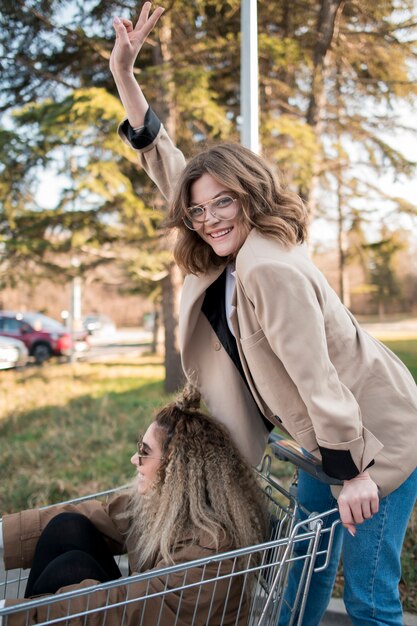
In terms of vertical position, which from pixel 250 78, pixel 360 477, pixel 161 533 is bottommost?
pixel 161 533

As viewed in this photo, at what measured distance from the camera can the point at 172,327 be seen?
9.00 meters

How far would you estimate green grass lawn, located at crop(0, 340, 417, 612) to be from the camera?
4.80m

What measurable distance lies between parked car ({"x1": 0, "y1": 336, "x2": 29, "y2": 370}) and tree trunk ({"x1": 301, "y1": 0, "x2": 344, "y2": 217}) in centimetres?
963

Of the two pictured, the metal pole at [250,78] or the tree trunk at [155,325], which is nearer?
the metal pole at [250,78]

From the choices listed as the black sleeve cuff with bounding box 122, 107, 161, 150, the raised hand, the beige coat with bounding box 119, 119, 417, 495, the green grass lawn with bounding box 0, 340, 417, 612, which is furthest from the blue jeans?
the raised hand

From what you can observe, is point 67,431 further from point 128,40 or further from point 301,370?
point 301,370

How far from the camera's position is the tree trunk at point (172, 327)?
893 centimetres

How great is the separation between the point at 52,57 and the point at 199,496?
859cm

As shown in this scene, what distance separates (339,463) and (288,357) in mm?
327

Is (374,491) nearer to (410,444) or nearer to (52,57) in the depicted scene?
(410,444)

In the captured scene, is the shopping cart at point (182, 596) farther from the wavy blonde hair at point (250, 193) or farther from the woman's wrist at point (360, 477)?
the wavy blonde hair at point (250, 193)

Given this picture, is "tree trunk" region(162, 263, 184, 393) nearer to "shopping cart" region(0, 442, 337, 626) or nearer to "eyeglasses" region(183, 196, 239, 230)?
"eyeglasses" region(183, 196, 239, 230)

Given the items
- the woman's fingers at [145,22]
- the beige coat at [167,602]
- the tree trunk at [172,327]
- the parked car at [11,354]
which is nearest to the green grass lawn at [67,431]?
the tree trunk at [172,327]

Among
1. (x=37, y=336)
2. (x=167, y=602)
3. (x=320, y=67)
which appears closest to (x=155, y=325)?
(x=37, y=336)
